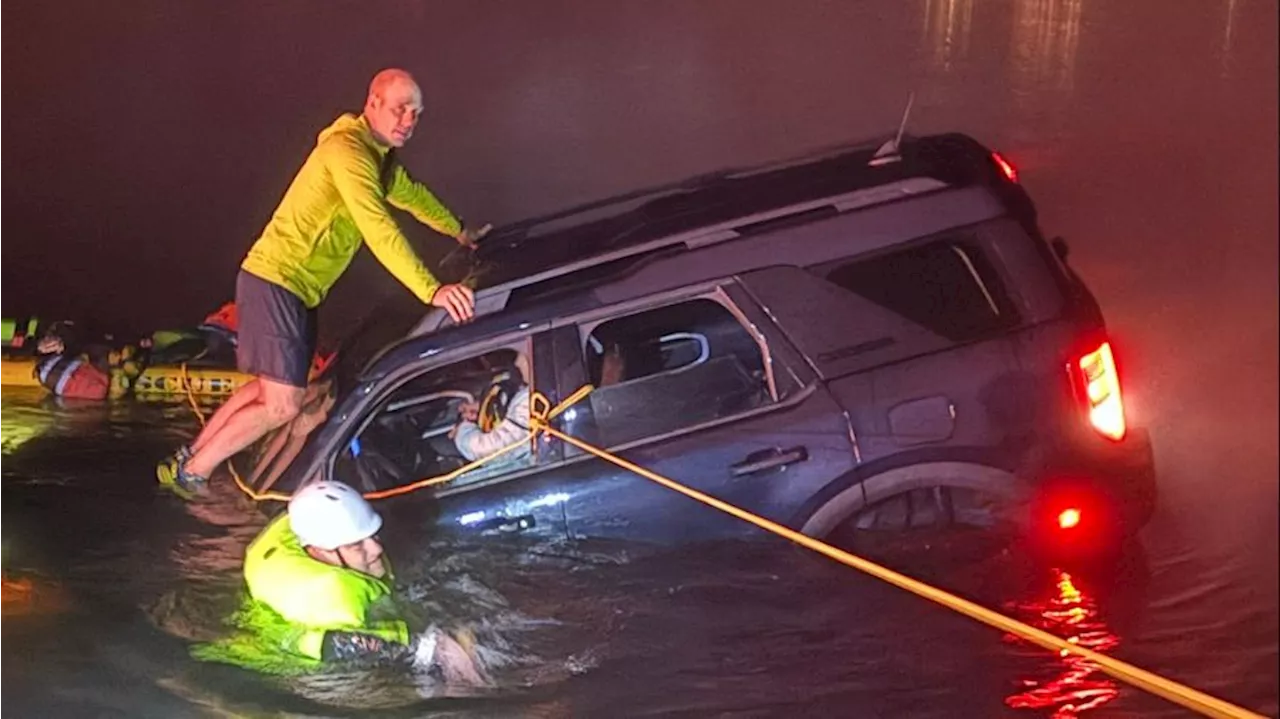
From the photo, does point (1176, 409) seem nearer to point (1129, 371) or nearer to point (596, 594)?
point (1129, 371)

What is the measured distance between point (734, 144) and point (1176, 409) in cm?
99

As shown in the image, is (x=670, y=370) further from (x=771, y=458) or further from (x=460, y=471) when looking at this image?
(x=460, y=471)

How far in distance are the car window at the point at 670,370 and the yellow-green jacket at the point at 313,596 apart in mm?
487

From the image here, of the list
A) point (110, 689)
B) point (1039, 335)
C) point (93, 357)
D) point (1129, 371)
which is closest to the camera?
point (110, 689)

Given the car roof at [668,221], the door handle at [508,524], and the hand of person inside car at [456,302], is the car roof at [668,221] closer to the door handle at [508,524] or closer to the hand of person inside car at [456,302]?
the hand of person inside car at [456,302]

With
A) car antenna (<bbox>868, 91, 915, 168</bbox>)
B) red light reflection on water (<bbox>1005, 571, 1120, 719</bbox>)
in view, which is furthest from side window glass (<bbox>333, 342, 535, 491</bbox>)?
red light reflection on water (<bbox>1005, 571, 1120, 719</bbox>)

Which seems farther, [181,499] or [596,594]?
[181,499]

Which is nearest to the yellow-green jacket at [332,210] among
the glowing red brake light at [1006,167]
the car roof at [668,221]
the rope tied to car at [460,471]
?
the car roof at [668,221]

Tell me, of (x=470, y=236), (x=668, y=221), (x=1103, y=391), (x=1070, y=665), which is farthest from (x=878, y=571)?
(x=470, y=236)

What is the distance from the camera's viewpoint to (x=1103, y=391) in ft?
7.61

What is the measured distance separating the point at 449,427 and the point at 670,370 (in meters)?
0.45

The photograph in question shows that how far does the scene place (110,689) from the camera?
82.8 inches

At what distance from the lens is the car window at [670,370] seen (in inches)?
94.6

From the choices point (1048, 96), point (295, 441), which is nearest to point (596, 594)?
point (295, 441)
